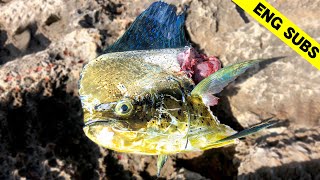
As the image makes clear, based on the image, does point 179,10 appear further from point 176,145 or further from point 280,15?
point 176,145

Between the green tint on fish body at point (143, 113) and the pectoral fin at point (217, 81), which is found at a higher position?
the pectoral fin at point (217, 81)

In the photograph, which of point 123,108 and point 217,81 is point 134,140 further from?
point 217,81

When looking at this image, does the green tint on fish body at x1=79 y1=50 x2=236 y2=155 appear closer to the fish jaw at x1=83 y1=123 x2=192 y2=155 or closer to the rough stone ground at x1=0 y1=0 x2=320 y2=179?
the fish jaw at x1=83 y1=123 x2=192 y2=155

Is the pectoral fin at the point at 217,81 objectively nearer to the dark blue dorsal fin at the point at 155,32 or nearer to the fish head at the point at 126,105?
the fish head at the point at 126,105

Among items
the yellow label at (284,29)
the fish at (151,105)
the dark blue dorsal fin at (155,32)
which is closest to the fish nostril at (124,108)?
the fish at (151,105)

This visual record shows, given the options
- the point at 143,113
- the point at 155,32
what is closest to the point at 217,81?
the point at 143,113

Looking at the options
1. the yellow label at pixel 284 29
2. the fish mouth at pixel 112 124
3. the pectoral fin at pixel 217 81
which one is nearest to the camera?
the fish mouth at pixel 112 124

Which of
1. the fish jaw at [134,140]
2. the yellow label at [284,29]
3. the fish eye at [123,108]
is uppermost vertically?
the yellow label at [284,29]

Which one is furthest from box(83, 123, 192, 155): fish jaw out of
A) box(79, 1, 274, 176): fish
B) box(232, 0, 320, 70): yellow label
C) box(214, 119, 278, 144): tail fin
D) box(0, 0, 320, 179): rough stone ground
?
box(232, 0, 320, 70): yellow label
